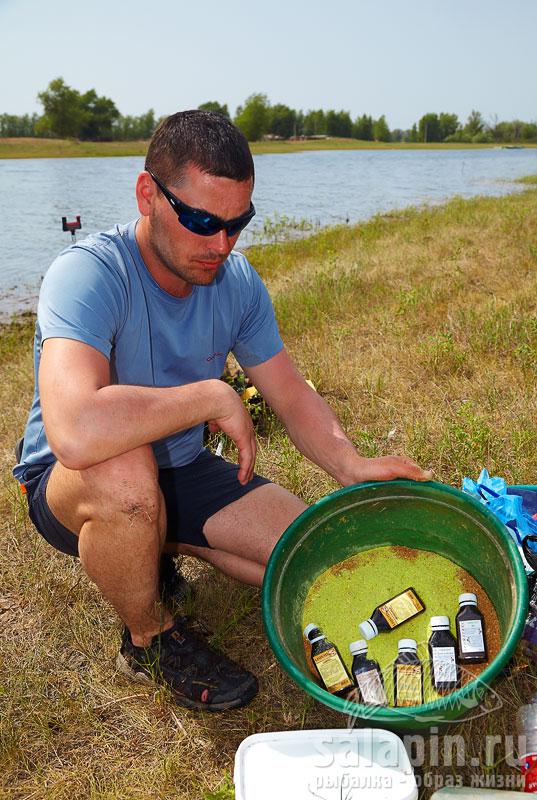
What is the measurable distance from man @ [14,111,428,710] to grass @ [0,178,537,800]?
135 mm

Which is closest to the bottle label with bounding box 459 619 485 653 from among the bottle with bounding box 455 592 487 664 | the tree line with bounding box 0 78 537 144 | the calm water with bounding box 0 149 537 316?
the bottle with bounding box 455 592 487 664

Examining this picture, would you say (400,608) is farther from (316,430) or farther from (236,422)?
(236,422)

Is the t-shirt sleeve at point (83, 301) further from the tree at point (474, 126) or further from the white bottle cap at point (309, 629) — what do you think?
the tree at point (474, 126)

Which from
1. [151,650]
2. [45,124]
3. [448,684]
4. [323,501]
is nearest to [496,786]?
[448,684]

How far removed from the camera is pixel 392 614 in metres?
2.09

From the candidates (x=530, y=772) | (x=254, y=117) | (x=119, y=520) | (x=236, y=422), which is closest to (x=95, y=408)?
(x=119, y=520)

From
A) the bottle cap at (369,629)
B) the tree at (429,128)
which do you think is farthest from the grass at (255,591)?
the tree at (429,128)

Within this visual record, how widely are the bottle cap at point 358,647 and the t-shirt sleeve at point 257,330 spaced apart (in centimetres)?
105

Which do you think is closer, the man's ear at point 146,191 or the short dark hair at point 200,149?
the short dark hair at point 200,149

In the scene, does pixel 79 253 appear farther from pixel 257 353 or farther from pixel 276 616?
pixel 276 616

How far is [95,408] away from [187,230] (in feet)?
2.14

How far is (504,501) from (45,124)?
89735 millimetres

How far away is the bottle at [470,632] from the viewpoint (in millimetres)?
1898

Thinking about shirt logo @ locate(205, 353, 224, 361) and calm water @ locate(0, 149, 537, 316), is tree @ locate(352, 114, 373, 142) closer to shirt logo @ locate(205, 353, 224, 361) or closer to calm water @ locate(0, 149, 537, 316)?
calm water @ locate(0, 149, 537, 316)
